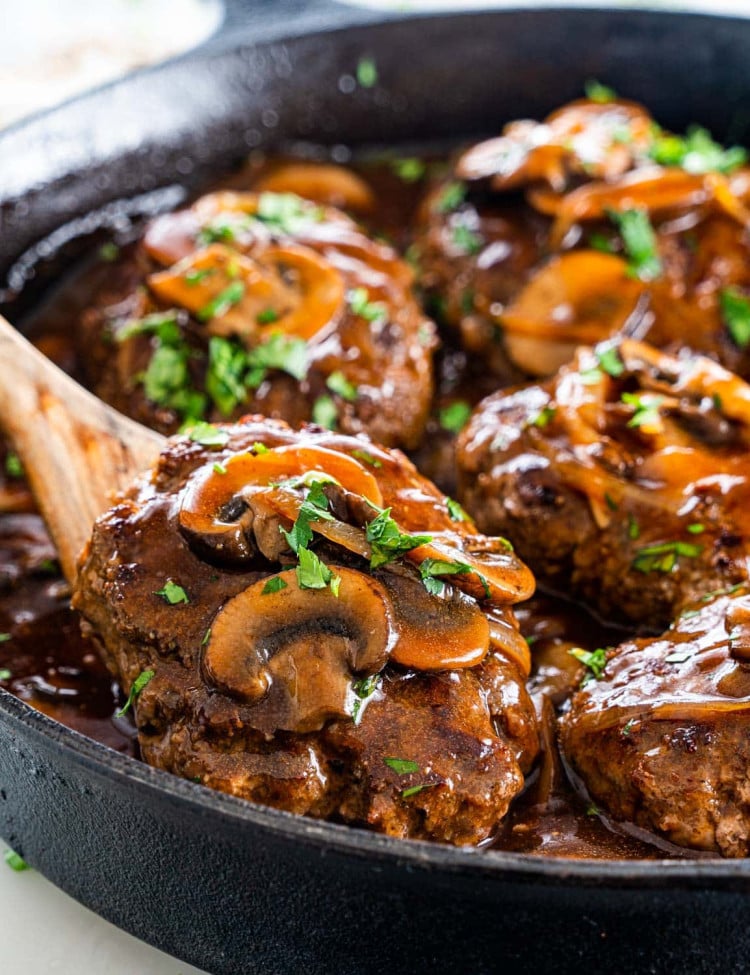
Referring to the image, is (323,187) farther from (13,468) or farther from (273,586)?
(273,586)

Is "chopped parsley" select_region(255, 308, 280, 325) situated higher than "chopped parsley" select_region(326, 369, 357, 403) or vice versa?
"chopped parsley" select_region(255, 308, 280, 325)

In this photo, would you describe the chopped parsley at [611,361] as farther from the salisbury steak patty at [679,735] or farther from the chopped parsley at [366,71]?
the chopped parsley at [366,71]

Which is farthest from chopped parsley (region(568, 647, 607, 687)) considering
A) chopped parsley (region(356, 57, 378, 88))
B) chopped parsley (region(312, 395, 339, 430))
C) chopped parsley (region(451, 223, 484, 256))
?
chopped parsley (region(356, 57, 378, 88))

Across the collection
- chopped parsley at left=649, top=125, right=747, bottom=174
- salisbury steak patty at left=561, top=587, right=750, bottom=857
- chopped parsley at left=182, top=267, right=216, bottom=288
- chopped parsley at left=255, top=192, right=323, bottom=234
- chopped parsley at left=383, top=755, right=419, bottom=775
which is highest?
chopped parsley at left=255, top=192, right=323, bottom=234

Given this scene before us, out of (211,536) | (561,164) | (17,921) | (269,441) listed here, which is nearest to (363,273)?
(561,164)

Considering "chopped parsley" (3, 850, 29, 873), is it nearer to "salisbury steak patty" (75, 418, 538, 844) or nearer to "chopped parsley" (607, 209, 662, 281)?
"salisbury steak patty" (75, 418, 538, 844)

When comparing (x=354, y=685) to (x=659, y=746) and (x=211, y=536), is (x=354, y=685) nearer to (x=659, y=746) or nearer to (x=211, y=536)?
(x=211, y=536)

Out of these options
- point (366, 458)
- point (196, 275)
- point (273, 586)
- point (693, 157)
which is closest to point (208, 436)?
point (366, 458)

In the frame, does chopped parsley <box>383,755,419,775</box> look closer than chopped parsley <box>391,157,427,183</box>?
Yes
